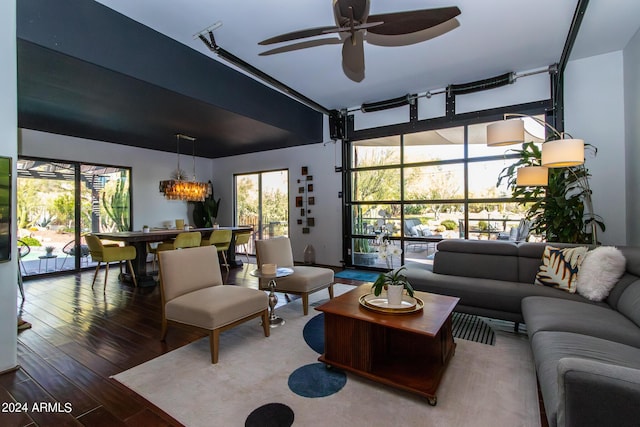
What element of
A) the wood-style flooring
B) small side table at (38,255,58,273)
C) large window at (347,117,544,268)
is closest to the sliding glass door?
large window at (347,117,544,268)

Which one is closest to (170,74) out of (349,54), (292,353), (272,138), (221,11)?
(221,11)

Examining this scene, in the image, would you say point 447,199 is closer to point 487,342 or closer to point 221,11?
point 487,342

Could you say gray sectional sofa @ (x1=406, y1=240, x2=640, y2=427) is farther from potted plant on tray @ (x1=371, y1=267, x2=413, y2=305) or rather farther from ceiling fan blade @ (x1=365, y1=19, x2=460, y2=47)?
ceiling fan blade @ (x1=365, y1=19, x2=460, y2=47)

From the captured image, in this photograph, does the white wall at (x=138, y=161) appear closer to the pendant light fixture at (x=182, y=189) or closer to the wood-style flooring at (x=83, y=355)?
the pendant light fixture at (x=182, y=189)

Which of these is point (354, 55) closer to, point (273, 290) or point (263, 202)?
point (273, 290)

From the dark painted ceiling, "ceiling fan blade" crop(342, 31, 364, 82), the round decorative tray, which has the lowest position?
the round decorative tray

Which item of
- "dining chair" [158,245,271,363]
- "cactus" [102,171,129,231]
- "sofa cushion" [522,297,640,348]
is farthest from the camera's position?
"cactus" [102,171,129,231]

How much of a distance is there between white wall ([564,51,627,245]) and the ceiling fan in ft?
9.76

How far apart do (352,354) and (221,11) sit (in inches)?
127

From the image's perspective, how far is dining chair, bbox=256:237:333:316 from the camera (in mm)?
3339

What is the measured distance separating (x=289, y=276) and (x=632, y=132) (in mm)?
4245

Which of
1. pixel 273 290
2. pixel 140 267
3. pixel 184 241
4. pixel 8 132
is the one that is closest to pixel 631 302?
pixel 273 290

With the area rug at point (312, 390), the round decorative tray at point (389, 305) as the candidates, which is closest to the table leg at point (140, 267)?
the area rug at point (312, 390)

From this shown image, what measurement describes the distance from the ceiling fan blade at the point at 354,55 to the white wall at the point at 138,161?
575 cm
